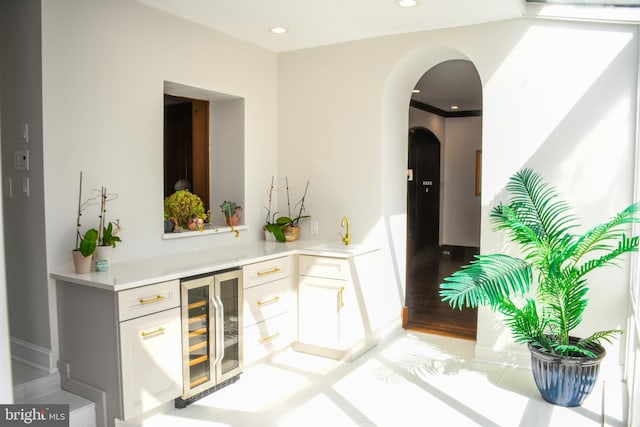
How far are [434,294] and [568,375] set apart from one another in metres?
2.80

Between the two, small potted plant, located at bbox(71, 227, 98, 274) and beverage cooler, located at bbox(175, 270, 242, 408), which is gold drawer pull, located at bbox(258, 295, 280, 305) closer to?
beverage cooler, located at bbox(175, 270, 242, 408)

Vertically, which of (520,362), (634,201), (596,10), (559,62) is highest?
(596,10)

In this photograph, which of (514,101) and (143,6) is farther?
(514,101)

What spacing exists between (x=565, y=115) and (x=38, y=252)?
11.2 feet

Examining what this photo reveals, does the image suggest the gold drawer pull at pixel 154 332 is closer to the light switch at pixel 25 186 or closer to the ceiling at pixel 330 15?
the light switch at pixel 25 186

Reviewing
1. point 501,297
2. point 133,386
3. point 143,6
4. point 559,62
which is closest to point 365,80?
point 559,62

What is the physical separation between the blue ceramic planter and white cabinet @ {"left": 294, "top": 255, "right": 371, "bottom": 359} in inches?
51.4

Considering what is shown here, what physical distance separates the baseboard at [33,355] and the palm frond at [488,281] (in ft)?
7.49

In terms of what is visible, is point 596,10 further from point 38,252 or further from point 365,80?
point 38,252

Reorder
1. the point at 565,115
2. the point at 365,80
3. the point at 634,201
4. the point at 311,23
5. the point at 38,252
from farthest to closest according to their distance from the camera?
1. the point at 365,80
2. the point at 311,23
3. the point at 565,115
4. the point at 634,201
5. the point at 38,252

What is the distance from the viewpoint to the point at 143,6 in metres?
3.31

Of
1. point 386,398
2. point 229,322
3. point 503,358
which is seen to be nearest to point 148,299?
point 229,322

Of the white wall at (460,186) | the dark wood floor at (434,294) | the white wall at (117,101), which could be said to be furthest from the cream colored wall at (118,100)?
the white wall at (460,186)

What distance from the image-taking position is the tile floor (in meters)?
2.82
